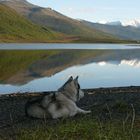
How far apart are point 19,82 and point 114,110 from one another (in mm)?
26375

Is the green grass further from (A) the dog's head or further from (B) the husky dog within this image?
(A) the dog's head

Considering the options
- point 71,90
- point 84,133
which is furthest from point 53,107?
point 84,133

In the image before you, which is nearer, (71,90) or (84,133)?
(84,133)

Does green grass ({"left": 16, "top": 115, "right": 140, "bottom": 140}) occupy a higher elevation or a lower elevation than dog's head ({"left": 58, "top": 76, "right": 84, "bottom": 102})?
lower

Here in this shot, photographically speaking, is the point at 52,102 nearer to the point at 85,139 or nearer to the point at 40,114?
the point at 40,114

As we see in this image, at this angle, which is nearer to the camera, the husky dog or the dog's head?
the husky dog

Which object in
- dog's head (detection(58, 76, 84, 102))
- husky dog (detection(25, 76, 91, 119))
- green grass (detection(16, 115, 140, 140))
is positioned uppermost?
dog's head (detection(58, 76, 84, 102))

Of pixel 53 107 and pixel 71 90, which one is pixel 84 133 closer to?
pixel 53 107

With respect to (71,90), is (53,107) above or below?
below

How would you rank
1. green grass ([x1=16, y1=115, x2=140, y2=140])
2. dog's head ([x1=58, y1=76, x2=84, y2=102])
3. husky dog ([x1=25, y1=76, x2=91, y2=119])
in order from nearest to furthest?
1. green grass ([x1=16, y1=115, x2=140, y2=140])
2. husky dog ([x1=25, y1=76, x2=91, y2=119])
3. dog's head ([x1=58, y1=76, x2=84, y2=102])

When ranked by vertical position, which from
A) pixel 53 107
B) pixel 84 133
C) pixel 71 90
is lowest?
pixel 84 133

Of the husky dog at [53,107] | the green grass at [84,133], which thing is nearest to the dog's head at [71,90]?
the husky dog at [53,107]

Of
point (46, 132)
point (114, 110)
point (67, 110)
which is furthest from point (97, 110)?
point (46, 132)

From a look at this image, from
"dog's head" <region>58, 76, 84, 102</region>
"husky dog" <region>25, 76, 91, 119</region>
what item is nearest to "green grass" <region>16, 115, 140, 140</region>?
"husky dog" <region>25, 76, 91, 119</region>
